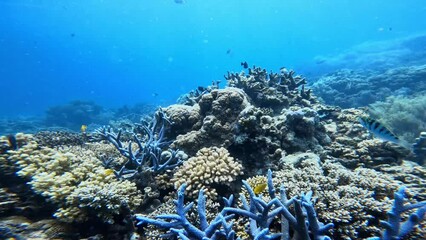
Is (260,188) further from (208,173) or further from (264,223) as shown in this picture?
(208,173)

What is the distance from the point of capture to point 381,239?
243 cm

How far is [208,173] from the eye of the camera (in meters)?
4.05

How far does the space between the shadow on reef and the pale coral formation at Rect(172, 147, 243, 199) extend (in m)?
0.02

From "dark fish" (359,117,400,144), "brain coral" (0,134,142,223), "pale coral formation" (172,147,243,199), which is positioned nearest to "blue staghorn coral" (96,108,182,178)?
"pale coral formation" (172,147,243,199)

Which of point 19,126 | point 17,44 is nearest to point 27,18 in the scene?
point 19,126

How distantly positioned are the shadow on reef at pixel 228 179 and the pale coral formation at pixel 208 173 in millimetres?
18

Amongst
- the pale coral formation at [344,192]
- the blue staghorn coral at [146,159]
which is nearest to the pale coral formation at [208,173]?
the blue staghorn coral at [146,159]

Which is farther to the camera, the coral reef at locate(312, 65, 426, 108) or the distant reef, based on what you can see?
the distant reef

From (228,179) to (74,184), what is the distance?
2.41m

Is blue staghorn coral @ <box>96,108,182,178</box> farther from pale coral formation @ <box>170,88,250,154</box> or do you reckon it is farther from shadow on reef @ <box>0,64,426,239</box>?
pale coral formation @ <box>170,88,250,154</box>

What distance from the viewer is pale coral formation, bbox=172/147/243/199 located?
394cm

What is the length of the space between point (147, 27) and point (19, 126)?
146 metres

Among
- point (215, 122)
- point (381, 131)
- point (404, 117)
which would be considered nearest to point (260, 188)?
point (215, 122)

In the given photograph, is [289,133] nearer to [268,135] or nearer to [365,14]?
[268,135]
